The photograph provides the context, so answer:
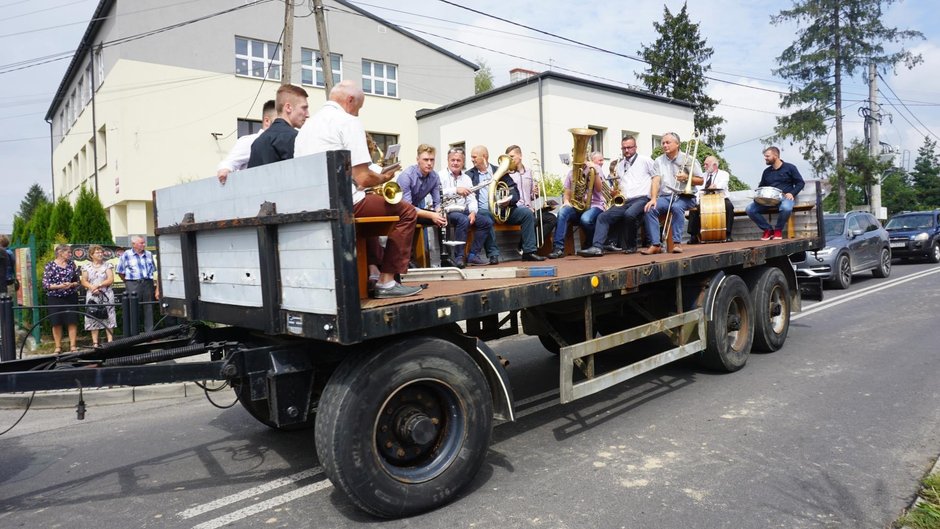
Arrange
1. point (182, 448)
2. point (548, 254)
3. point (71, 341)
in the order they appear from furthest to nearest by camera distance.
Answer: point (71, 341), point (548, 254), point (182, 448)

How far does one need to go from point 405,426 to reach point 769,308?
5520mm

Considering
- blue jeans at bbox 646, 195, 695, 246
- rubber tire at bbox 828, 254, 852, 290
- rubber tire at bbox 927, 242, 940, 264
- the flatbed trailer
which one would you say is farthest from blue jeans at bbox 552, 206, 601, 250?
rubber tire at bbox 927, 242, 940, 264

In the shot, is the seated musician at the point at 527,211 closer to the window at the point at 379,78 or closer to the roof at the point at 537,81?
the roof at the point at 537,81

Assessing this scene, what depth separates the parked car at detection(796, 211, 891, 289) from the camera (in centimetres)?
1379

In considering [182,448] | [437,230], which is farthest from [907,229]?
[182,448]

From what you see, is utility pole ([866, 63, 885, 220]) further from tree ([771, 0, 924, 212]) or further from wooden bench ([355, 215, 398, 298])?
wooden bench ([355, 215, 398, 298])

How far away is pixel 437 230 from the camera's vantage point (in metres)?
7.11

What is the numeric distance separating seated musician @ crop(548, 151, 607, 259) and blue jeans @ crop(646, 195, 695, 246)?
27.9 inches

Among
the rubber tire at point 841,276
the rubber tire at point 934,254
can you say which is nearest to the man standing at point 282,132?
the rubber tire at point 841,276

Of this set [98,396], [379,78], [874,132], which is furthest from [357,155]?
[874,132]

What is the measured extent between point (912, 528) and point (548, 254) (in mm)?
5444

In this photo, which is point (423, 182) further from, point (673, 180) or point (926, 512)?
Answer: point (926, 512)

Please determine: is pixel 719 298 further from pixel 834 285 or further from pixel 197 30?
pixel 197 30

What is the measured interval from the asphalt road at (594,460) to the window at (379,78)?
2174 centimetres
